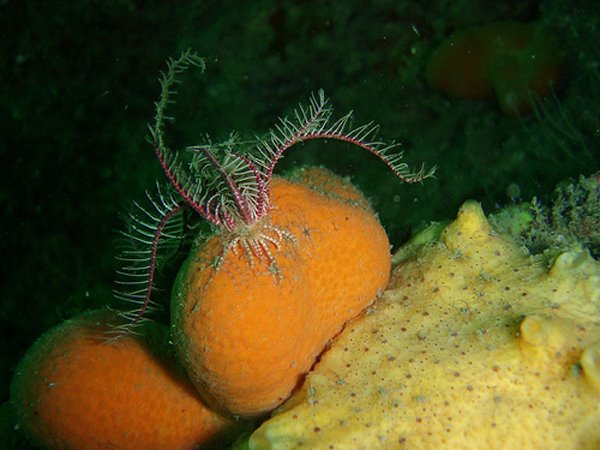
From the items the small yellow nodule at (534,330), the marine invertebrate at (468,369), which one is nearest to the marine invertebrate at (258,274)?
the marine invertebrate at (468,369)

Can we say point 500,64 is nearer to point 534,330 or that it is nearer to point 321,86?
point 321,86

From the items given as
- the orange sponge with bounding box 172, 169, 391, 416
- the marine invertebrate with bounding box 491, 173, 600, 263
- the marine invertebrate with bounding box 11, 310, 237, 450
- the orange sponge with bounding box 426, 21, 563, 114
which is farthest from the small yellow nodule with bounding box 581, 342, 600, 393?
the orange sponge with bounding box 426, 21, 563, 114

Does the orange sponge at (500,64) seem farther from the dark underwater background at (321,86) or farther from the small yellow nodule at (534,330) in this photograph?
the small yellow nodule at (534,330)

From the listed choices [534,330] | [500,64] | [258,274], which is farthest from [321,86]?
[534,330]

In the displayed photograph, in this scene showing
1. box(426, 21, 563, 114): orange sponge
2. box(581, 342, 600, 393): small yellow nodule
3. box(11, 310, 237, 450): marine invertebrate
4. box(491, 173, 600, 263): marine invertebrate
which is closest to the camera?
box(581, 342, 600, 393): small yellow nodule

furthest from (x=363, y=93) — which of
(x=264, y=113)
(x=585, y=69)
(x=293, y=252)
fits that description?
(x=293, y=252)

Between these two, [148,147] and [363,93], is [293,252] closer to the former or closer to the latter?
[363,93]

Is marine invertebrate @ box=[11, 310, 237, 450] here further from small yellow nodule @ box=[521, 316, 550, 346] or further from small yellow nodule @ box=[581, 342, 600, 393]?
small yellow nodule @ box=[581, 342, 600, 393]
